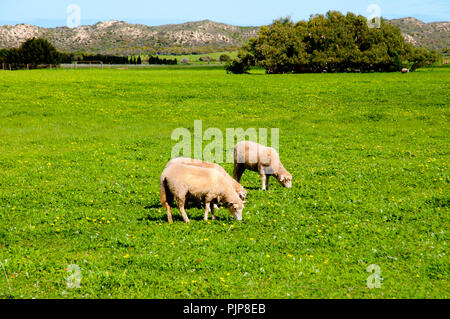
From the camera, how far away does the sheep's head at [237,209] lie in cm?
1217

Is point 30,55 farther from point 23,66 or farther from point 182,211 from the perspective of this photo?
point 182,211

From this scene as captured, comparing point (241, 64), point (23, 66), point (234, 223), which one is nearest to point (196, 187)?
point (234, 223)

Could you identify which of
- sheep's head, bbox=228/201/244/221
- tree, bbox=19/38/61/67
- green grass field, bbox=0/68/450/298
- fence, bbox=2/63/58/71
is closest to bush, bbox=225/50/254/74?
fence, bbox=2/63/58/71

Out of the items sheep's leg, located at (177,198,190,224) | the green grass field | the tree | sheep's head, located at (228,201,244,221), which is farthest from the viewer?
the tree

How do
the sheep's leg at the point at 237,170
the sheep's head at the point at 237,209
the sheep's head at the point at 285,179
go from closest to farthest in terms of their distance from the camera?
the sheep's head at the point at 237,209 → the sheep's head at the point at 285,179 → the sheep's leg at the point at 237,170

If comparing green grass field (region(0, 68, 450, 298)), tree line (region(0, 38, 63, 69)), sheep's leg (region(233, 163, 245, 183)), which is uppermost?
tree line (region(0, 38, 63, 69))

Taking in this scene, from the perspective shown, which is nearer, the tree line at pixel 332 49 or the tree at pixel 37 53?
the tree line at pixel 332 49

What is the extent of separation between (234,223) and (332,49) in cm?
7556

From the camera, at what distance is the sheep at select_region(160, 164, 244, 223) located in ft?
37.8

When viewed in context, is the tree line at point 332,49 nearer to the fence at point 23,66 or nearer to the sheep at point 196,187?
the fence at point 23,66

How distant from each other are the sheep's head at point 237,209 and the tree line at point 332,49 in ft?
234

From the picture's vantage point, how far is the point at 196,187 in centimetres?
1161

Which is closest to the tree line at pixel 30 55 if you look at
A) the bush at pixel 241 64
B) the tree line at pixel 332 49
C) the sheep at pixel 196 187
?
the tree line at pixel 332 49

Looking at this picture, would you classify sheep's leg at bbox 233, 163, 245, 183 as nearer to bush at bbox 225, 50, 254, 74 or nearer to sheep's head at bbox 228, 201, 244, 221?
sheep's head at bbox 228, 201, 244, 221
